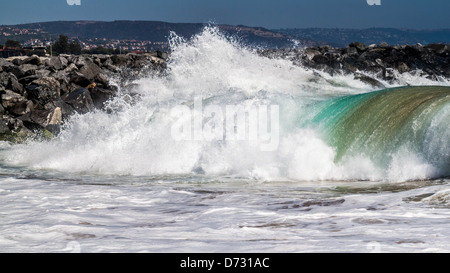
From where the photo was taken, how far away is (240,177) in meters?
9.21

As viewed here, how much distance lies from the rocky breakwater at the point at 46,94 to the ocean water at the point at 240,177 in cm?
250

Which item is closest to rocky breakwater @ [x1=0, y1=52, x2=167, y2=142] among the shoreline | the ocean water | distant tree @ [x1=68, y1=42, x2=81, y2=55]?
the shoreline

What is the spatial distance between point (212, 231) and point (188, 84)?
12.9m

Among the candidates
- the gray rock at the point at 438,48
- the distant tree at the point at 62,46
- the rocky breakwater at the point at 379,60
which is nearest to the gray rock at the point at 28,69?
the rocky breakwater at the point at 379,60

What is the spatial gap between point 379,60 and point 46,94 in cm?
1949

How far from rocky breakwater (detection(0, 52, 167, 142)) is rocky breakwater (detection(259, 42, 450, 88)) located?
8.87 metres

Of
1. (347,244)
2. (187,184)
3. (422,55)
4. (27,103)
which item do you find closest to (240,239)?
(347,244)

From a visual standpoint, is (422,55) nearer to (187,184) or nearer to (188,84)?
(188,84)

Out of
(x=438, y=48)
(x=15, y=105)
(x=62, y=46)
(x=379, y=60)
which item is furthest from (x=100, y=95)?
(x=62, y=46)

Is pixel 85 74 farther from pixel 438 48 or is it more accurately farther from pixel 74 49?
pixel 74 49

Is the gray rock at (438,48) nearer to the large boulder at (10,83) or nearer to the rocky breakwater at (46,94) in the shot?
the rocky breakwater at (46,94)

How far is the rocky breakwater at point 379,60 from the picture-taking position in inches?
1147

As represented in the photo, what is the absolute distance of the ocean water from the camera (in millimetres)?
4984

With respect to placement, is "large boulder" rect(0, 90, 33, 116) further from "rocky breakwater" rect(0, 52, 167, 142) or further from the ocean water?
the ocean water
